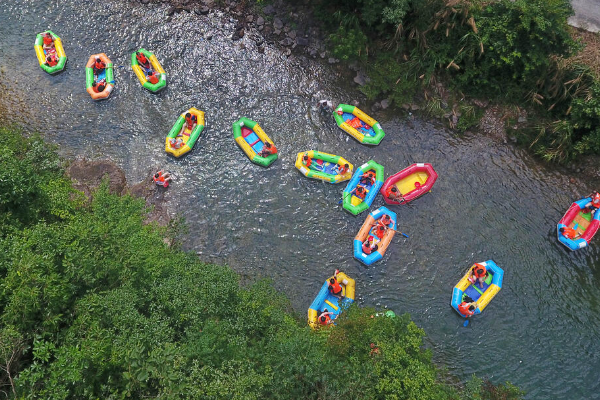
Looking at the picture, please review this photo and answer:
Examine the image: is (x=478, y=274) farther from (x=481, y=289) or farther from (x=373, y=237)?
(x=373, y=237)

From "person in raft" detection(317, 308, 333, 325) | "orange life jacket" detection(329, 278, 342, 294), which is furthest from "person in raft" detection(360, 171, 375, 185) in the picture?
"person in raft" detection(317, 308, 333, 325)

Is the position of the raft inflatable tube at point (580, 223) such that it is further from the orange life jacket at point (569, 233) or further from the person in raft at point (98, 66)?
the person in raft at point (98, 66)

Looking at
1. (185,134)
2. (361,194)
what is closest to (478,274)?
(361,194)

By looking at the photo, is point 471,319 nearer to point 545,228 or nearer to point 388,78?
point 545,228

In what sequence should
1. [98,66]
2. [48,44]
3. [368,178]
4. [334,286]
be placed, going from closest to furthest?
[334,286]
[368,178]
[98,66]
[48,44]

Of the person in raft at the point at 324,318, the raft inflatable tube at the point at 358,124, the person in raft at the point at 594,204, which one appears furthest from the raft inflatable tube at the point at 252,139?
the person in raft at the point at 594,204

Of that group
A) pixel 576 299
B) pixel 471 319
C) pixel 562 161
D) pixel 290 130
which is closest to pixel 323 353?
pixel 471 319

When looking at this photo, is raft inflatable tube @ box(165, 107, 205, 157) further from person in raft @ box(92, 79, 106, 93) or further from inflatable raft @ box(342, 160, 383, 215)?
inflatable raft @ box(342, 160, 383, 215)
